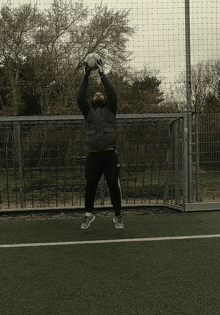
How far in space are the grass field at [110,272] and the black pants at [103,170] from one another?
0.41m

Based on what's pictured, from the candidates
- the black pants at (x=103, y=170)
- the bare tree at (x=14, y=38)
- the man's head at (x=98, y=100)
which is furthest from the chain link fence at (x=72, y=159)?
the bare tree at (x=14, y=38)

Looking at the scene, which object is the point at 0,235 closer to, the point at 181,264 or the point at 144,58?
the point at 181,264

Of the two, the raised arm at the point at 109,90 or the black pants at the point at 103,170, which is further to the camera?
the black pants at the point at 103,170

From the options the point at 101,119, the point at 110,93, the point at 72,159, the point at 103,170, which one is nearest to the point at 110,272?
the point at 103,170

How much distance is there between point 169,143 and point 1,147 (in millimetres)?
2634

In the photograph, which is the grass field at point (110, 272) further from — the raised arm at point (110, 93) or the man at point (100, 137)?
the raised arm at point (110, 93)

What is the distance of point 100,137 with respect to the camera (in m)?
4.77

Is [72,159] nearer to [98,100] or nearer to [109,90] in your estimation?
[98,100]

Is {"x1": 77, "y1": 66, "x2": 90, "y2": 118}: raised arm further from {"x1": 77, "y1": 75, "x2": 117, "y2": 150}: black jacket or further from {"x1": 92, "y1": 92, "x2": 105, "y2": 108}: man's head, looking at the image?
{"x1": 92, "y1": 92, "x2": 105, "y2": 108}: man's head

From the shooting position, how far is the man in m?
4.78

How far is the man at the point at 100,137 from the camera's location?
15.7 feet

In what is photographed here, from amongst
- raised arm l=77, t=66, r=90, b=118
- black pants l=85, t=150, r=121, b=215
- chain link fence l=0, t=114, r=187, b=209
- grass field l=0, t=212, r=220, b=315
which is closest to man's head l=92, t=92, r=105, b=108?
raised arm l=77, t=66, r=90, b=118

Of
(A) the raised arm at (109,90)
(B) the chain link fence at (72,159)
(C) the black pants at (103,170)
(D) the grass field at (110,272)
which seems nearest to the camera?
(D) the grass field at (110,272)

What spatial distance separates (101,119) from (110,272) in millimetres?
2001
